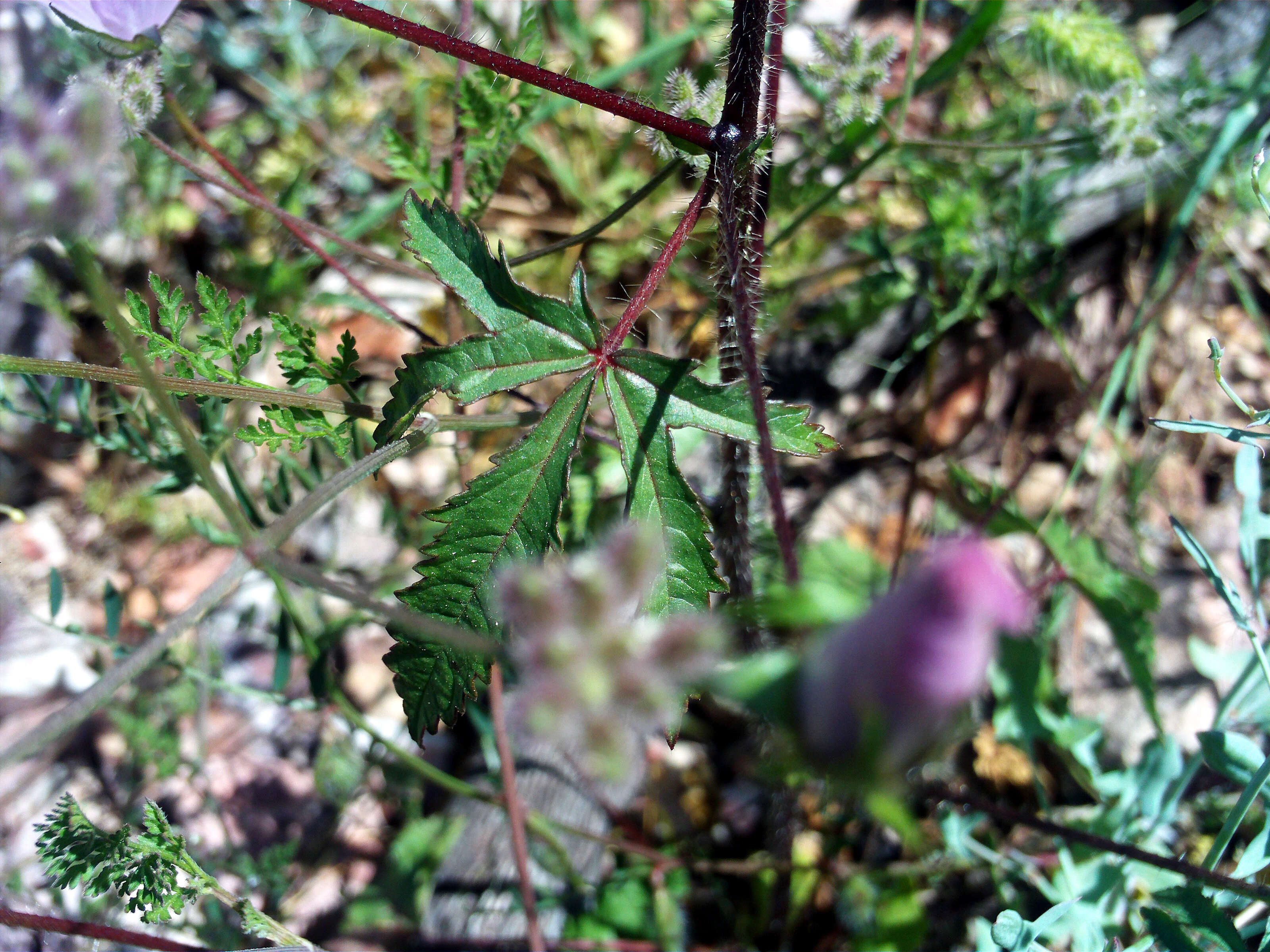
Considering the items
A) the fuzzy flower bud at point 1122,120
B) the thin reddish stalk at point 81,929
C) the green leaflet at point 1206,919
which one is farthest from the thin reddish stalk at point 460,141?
the green leaflet at point 1206,919

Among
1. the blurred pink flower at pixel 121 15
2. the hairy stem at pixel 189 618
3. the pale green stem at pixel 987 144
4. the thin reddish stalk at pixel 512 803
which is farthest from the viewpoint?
the pale green stem at pixel 987 144

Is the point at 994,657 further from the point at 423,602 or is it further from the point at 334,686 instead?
the point at 334,686

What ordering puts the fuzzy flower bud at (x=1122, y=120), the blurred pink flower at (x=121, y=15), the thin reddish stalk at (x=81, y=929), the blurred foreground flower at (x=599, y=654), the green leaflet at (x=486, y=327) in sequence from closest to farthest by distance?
the blurred foreground flower at (x=599, y=654) → the thin reddish stalk at (x=81, y=929) → the green leaflet at (x=486, y=327) → the blurred pink flower at (x=121, y=15) → the fuzzy flower bud at (x=1122, y=120)

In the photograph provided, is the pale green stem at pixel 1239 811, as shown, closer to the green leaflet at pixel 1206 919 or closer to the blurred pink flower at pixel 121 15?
the green leaflet at pixel 1206 919

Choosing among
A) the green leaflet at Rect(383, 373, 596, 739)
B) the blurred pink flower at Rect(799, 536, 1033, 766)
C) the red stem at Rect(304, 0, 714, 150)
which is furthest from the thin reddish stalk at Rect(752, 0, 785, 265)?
the blurred pink flower at Rect(799, 536, 1033, 766)

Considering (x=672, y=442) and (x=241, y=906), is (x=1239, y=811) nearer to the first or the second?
(x=672, y=442)

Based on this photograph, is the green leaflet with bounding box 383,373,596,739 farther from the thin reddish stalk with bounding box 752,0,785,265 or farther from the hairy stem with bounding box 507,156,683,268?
the thin reddish stalk with bounding box 752,0,785,265

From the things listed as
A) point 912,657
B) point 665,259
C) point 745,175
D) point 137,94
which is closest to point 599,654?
point 912,657
